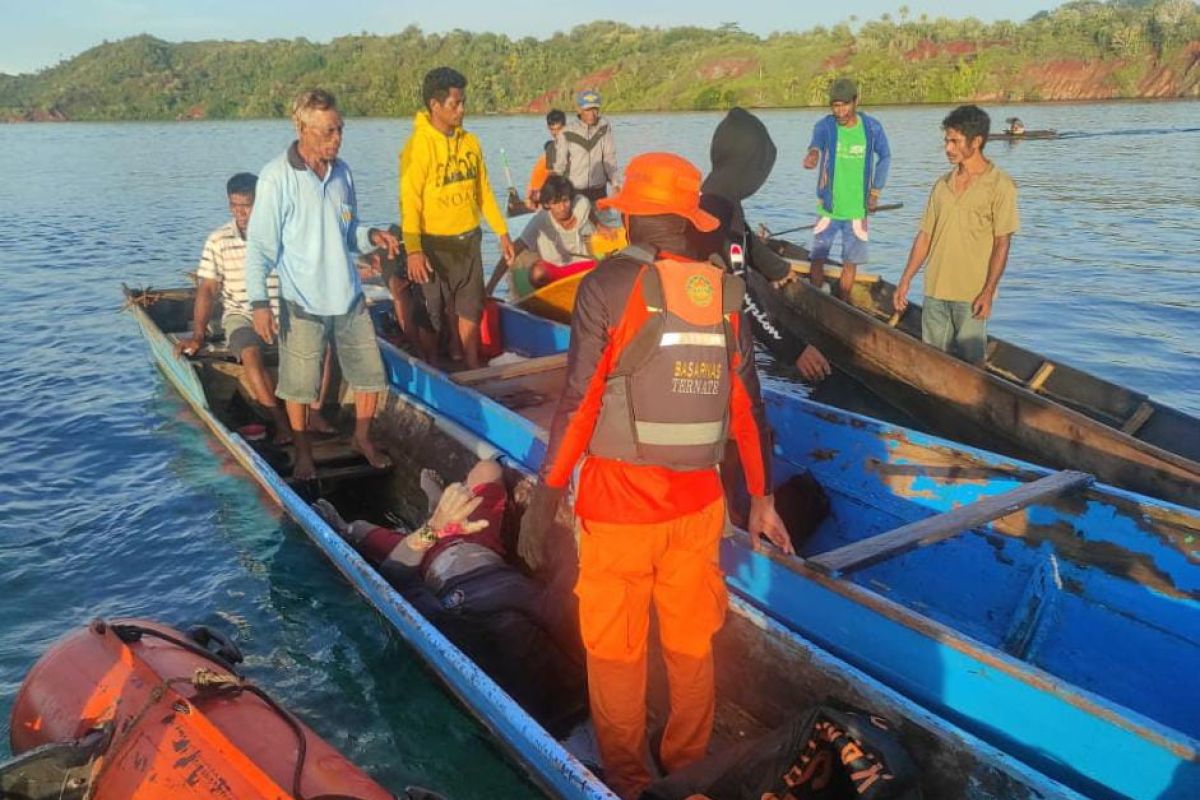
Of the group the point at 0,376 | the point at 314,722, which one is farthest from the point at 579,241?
the point at 0,376

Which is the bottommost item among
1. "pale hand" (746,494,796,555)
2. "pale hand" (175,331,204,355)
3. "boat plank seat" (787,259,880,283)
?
"boat plank seat" (787,259,880,283)

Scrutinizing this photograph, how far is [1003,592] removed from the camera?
4.45m

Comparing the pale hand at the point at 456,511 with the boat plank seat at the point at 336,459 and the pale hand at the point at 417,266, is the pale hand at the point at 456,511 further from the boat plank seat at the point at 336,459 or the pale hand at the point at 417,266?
the pale hand at the point at 417,266

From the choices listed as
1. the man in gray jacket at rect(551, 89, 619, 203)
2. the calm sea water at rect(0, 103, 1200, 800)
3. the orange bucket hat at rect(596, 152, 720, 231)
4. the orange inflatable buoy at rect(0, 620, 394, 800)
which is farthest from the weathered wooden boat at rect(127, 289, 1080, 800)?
the man in gray jacket at rect(551, 89, 619, 203)

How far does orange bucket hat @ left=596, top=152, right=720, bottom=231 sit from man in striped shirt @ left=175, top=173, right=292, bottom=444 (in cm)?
446

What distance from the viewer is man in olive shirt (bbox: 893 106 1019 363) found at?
623 centimetres

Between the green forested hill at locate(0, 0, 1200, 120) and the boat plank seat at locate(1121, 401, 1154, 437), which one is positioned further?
the green forested hill at locate(0, 0, 1200, 120)

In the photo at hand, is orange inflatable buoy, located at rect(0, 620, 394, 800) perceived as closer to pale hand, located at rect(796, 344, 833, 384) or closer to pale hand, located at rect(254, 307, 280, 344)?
pale hand, located at rect(254, 307, 280, 344)

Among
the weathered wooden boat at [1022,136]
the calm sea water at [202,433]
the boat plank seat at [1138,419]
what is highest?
the boat plank seat at [1138,419]

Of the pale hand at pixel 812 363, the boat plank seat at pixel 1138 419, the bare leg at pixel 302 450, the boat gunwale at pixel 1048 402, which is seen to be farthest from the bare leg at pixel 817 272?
the bare leg at pixel 302 450

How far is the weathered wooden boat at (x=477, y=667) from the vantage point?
298 centimetres

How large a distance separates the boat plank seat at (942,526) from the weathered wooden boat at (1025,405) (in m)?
1.55

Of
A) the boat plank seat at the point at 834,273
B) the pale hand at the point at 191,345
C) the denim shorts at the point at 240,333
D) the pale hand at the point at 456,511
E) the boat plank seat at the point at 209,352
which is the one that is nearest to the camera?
the pale hand at the point at 456,511

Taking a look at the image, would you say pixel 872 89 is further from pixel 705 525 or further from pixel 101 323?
pixel 705 525
